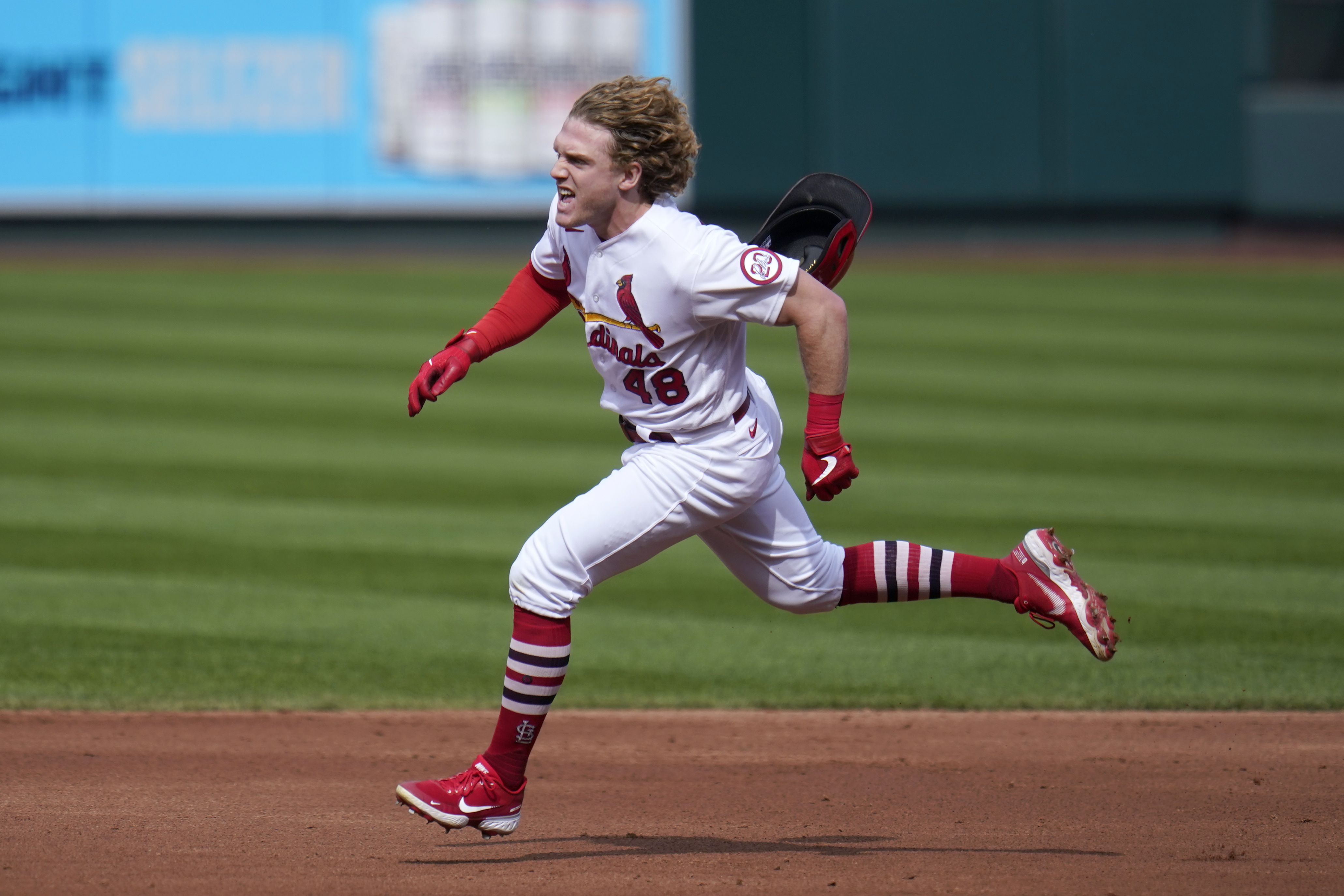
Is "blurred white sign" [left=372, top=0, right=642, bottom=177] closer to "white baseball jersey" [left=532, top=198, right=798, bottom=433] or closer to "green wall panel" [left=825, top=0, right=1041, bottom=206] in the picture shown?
"green wall panel" [left=825, top=0, right=1041, bottom=206]

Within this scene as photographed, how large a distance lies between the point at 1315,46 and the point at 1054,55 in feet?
13.7

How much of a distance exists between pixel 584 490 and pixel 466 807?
18.4 feet

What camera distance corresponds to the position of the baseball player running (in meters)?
3.62

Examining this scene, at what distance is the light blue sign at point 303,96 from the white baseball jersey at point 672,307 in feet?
52.2

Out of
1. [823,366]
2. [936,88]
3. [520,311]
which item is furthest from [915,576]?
[936,88]

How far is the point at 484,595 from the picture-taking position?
713cm

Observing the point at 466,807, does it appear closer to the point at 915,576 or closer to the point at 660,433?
the point at 660,433

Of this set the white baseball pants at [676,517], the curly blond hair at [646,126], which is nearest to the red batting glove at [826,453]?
the white baseball pants at [676,517]

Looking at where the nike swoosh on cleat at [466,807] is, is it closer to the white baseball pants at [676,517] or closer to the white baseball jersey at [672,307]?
the white baseball pants at [676,517]

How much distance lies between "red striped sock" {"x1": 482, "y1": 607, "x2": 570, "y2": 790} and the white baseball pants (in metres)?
0.05

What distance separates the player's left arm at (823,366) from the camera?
144 inches

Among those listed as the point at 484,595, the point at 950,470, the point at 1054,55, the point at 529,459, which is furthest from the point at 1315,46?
the point at 484,595

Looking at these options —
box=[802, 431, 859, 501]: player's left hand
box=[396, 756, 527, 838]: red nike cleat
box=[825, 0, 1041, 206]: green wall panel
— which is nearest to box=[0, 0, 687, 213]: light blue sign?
box=[825, 0, 1041, 206]: green wall panel

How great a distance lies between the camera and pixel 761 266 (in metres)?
3.60
